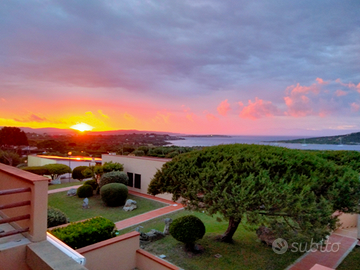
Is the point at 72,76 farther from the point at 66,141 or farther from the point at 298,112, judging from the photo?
the point at 66,141

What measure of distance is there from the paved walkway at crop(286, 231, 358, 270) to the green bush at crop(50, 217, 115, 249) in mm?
5795

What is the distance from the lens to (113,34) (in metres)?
12.0

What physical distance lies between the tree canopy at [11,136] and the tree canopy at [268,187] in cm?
5005

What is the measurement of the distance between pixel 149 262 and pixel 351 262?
6828 mm

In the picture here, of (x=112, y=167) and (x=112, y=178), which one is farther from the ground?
(x=112, y=167)

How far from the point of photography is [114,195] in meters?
14.1

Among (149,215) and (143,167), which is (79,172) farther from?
(149,215)

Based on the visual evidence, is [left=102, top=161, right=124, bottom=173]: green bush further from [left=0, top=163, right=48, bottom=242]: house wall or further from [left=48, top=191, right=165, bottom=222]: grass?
[left=0, top=163, right=48, bottom=242]: house wall

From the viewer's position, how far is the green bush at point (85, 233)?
19.6 ft

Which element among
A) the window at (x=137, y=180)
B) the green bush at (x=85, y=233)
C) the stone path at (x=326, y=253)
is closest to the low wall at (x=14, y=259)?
the green bush at (x=85, y=233)

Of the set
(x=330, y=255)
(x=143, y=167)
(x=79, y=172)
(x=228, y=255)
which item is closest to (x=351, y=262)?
(x=330, y=255)

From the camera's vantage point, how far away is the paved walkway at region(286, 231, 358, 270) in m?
7.33

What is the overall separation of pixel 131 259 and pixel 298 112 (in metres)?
15.4

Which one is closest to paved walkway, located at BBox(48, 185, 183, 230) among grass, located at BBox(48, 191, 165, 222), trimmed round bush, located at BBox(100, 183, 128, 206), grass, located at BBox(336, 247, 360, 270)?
grass, located at BBox(48, 191, 165, 222)
